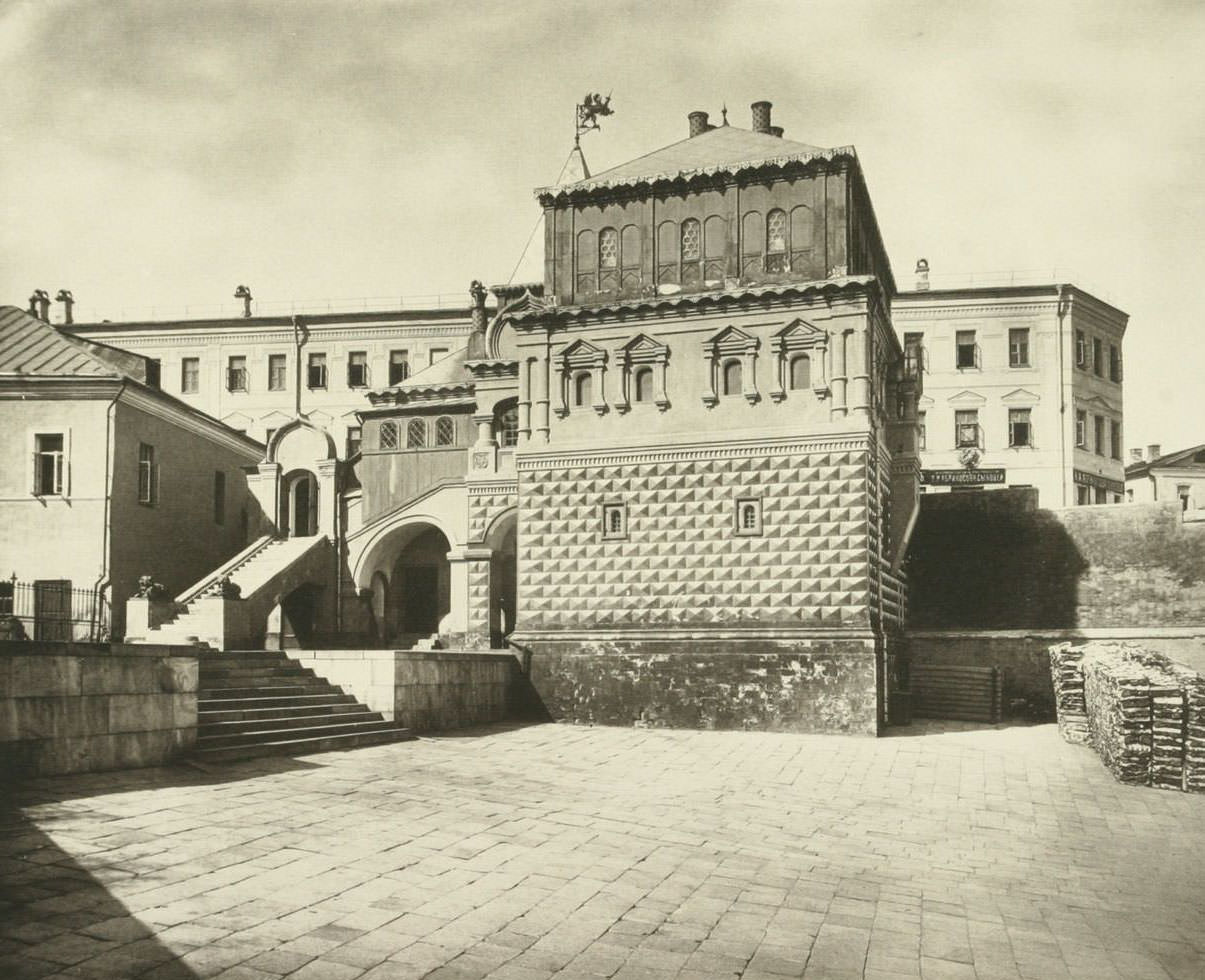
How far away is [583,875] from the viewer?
994 cm

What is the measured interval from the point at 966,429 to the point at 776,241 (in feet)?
90.0

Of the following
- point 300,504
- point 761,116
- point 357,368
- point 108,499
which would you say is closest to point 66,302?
point 357,368

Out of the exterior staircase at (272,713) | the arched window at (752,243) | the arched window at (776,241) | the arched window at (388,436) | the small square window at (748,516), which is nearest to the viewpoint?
the exterior staircase at (272,713)

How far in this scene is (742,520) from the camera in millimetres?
22688

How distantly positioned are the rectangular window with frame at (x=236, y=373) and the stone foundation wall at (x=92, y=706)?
37.3 metres

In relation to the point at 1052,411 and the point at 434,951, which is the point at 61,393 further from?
the point at 1052,411

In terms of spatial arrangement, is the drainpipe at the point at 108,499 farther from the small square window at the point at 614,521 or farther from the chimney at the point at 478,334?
the small square window at the point at 614,521

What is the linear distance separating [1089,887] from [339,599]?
72.6 feet

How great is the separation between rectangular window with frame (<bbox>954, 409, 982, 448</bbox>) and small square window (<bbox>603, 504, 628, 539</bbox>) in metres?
28.0

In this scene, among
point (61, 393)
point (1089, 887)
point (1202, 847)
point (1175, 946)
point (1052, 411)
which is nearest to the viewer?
point (1175, 946)

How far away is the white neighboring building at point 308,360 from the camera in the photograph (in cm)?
4919

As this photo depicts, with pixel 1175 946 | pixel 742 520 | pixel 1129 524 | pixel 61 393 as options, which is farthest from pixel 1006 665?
pixel 61 393

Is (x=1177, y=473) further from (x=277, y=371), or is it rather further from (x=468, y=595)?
(x=468, y=595)

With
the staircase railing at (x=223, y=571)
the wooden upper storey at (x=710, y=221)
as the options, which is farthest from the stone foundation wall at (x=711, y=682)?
the staircase railing at (x=223, y=571)
